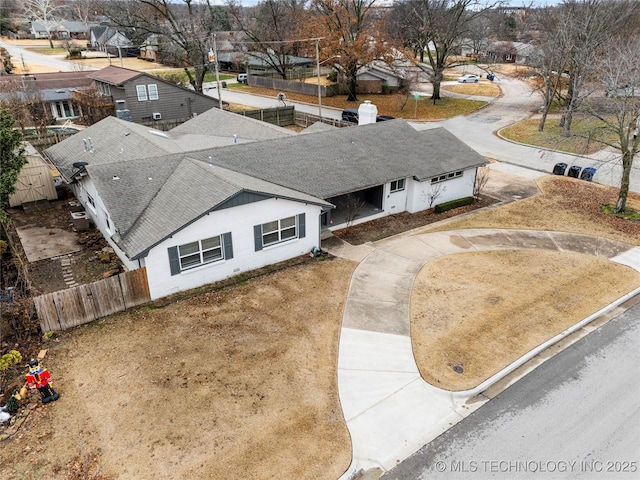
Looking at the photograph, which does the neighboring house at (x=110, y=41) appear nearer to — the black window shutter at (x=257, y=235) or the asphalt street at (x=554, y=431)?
the black window shutter at (x=257, y=235)

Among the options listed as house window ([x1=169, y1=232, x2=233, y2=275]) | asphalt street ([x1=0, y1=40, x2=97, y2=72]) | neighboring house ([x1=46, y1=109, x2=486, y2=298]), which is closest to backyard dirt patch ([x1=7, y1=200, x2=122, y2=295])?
neighboring house ([x1=46, y1=109, x2=486, y2=298])

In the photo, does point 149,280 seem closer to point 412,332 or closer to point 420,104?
point 412,332

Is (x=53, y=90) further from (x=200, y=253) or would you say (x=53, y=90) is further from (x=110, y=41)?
(x=110, y=41)

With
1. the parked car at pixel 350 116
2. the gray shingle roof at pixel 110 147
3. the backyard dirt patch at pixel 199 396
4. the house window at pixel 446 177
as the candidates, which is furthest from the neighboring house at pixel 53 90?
the house window at pixel 446 177

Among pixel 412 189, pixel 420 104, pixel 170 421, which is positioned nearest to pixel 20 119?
pixel 412 189

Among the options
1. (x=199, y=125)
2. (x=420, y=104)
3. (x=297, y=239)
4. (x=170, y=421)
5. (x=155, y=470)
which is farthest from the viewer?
(x=420, y=104)

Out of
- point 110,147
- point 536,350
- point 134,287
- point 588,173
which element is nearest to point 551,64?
point 588,173
